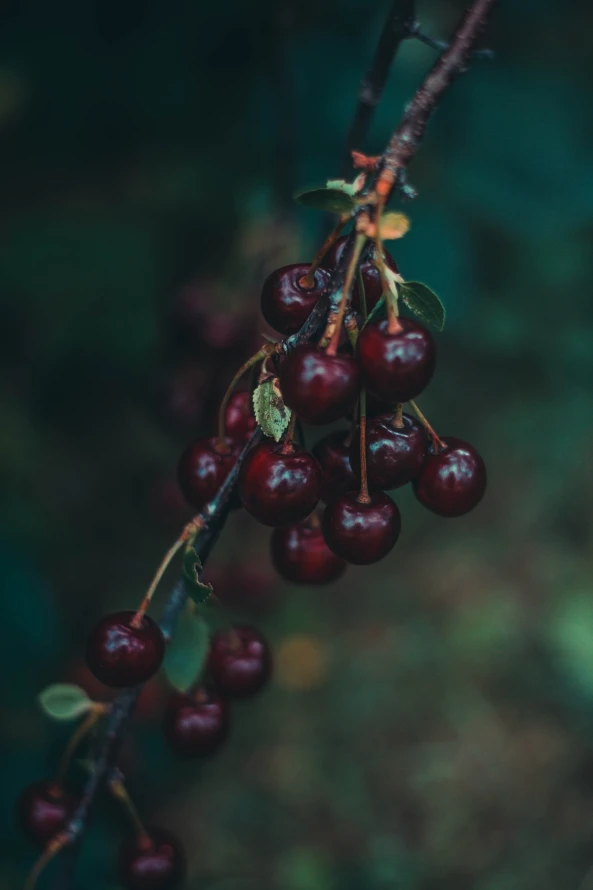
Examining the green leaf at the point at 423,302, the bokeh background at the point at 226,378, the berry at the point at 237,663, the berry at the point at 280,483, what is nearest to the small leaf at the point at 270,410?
the berry at the point at 280,483

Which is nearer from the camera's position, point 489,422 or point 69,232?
point 69,232

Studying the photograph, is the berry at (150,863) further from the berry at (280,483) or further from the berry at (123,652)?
the berry at (280,483)

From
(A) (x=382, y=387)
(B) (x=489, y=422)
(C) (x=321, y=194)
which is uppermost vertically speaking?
(C) (x=321, y=194)

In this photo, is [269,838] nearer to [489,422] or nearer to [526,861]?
[526,861]

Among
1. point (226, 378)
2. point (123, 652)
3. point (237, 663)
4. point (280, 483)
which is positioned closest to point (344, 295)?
point (280, 483)

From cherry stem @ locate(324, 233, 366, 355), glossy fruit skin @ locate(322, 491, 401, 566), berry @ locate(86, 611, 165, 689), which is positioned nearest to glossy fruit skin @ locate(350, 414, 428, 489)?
glossy fruit skin @ locate(322, 491, 401, 566)

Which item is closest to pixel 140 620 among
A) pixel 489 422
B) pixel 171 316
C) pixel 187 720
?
pixel 187 720

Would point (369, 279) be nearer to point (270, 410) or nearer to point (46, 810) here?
point (270, 410)
